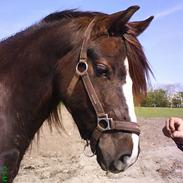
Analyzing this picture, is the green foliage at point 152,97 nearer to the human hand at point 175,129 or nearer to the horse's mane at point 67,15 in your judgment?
the human hand at point 175,129

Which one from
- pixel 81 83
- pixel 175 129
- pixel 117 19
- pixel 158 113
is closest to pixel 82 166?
pixel 175 129

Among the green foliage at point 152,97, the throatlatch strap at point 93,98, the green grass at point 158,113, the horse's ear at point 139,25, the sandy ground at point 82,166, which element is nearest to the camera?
the throatlatch strap at point 93,98

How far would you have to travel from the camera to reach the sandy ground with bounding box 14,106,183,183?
759cm

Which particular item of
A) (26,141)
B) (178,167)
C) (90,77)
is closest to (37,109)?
(26,141)

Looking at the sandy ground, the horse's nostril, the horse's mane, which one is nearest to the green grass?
the sandy ground

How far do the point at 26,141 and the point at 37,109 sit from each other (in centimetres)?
29

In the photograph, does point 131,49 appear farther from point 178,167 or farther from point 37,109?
point 178,167

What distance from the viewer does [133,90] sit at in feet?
10.8

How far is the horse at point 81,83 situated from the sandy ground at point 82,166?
277 cm

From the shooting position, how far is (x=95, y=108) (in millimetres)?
3143

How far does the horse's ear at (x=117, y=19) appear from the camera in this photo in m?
3.20

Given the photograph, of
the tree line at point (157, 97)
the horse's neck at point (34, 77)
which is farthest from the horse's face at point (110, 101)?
the tree line at point (157, 97)

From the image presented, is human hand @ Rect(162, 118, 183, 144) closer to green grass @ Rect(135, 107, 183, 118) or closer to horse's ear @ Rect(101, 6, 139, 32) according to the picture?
horse's ear @ Rect(101, 6, 139, 32)

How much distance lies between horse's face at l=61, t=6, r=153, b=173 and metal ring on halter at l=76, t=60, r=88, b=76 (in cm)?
3
